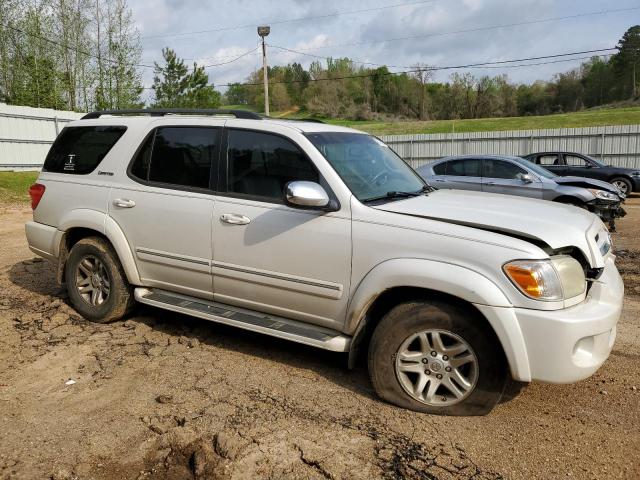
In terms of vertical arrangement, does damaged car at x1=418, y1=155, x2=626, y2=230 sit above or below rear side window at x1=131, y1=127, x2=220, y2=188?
below

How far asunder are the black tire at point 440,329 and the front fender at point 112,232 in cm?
239

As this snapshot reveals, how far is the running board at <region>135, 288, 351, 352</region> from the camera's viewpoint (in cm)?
384

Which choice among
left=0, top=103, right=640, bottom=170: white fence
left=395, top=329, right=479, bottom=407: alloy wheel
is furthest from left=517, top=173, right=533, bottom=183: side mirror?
left=0, top=103, right=640, bottom=170: white fence

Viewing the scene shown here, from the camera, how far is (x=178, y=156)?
470 cm

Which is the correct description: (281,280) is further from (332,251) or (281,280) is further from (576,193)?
(576,193)

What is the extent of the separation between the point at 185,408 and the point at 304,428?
0.82m

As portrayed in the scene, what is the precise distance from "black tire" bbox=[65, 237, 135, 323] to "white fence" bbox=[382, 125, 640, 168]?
22.7 metres

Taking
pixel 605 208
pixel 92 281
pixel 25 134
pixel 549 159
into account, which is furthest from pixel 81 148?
pixel 25 134

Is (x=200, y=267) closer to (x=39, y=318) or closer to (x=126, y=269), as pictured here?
(x=126, y=269)

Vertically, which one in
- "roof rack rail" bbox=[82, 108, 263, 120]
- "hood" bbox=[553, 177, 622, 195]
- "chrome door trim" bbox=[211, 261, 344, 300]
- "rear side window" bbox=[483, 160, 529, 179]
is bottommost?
"chrome door trim" bbox=[211, 261, 344, 300]

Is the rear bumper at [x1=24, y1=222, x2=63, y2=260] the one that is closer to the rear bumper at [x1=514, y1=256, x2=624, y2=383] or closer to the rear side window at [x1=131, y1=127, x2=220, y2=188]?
the rear side window at [x1=131, y1=127, x2=220, y2=188]

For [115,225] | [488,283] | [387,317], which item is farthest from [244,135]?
[488,283]

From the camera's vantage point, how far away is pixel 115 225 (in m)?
4.93

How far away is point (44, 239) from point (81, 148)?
99 centimetres
